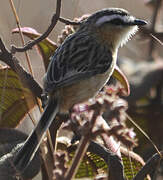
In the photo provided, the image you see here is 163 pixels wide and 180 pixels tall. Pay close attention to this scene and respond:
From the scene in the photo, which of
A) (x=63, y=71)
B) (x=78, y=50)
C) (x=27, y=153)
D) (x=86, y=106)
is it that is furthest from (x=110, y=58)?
(x=86, y=106)

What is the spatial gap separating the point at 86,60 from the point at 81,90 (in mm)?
277

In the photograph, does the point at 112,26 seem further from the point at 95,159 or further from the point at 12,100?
the point at 95,159

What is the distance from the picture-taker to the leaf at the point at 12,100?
2.99 meters

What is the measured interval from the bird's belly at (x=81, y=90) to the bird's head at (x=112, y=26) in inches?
18.0

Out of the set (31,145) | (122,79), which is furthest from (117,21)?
(31,145)

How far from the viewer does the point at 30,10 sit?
5.09m

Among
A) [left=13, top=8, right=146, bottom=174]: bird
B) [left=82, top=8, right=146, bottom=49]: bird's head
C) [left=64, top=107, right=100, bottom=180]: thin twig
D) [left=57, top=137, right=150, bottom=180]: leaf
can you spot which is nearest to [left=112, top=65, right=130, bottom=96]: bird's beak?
[left=13, top=8, right=146, bottom=174]: bird

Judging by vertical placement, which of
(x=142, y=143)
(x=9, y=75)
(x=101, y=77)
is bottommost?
(x=142, y=143)

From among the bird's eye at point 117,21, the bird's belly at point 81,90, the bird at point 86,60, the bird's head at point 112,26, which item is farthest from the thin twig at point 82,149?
the bird's eye at point 117,21

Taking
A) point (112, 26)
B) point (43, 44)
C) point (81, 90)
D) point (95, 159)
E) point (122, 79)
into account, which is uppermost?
point (43, 44)

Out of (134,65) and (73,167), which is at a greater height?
(73,167)

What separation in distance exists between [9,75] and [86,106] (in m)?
1.52

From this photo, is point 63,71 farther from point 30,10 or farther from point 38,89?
point 30,10

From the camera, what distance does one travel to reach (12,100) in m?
3.04
